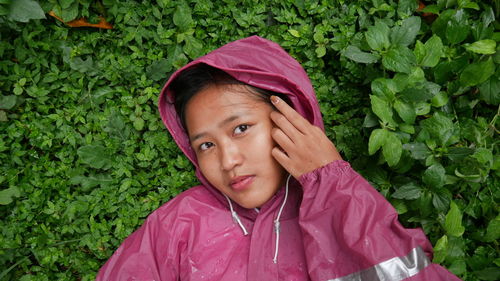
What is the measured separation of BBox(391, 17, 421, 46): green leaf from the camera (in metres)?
2.21

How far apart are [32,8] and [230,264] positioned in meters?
1.80

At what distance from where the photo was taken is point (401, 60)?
2115 millimetres

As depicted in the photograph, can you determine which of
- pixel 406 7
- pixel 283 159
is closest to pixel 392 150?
pixel 283 159

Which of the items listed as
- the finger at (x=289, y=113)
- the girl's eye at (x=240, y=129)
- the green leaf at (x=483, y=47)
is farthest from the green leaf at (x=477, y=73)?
the girl's eye at (x=240, y=129)

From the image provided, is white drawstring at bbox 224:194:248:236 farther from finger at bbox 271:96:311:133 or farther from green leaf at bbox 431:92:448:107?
green leaf at bbox 431:92:448:107

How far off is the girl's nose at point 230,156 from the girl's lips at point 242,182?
0.22ft

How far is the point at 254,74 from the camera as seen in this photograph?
2031 mm

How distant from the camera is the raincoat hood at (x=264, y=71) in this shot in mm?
2023

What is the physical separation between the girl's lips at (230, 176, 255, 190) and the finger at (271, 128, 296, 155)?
21 centimetres

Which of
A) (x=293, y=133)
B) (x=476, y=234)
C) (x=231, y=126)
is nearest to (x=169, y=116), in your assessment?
(x=231, y=126)

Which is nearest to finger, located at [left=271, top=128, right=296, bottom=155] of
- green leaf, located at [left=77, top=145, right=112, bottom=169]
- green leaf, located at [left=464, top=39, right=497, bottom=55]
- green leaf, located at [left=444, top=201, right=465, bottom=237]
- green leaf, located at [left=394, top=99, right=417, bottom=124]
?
green leaf, located at [left=394, top=99, right=417, bottom=124]

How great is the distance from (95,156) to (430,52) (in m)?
2.07

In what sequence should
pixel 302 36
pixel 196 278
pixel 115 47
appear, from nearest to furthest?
pixel 196 278, pixel 302 36, pixel 115 47

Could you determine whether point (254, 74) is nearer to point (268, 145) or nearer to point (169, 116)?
point (268, 145)
